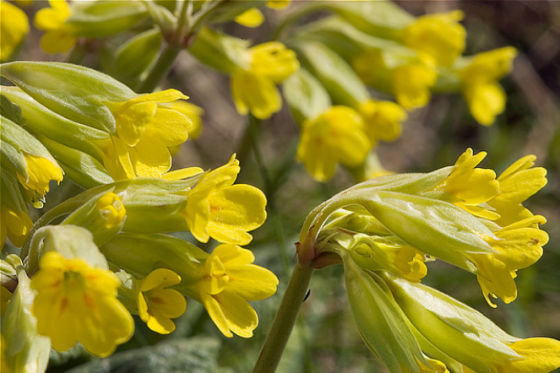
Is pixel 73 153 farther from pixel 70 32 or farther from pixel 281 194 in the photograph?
pixel 281 194

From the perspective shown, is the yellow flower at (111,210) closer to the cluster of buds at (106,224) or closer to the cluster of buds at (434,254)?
the cluster of buds at (106,224)

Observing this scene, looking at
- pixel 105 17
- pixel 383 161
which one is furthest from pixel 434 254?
pixel 383 161

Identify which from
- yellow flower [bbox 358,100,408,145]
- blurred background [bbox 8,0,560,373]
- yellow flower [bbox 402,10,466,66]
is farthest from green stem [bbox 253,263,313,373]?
yellow flower [bbox 402,10,466,66]

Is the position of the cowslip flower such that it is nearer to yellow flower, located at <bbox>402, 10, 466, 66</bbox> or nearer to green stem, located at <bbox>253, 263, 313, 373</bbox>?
green stem, located at <bbox>253, 263, 313, 373</bbox>

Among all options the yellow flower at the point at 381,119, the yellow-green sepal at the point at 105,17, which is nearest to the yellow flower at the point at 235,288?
the yellow-green sepal at the point at 105,17

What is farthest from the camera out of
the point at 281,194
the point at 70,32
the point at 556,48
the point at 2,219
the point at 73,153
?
the point at 556,48

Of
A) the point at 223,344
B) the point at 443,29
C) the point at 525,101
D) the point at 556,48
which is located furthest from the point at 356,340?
the point at 556,48
